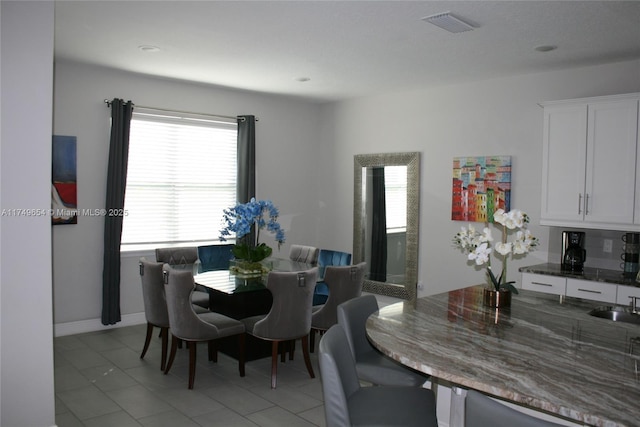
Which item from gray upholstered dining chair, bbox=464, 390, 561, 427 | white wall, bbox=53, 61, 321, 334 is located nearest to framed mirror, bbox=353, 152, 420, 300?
white wall, bbox=53, 61, 321, 334

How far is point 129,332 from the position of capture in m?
5.47

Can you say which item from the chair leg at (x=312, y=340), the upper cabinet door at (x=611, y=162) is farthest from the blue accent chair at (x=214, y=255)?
the upper cabinet door at (x=611, y=162)

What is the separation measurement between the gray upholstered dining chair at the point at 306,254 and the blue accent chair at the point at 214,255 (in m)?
0.72

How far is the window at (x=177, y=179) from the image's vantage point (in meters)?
5.78

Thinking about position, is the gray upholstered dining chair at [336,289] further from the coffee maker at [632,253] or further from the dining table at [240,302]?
the coffee maker at [632,253]

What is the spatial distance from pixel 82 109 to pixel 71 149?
17.6 inches

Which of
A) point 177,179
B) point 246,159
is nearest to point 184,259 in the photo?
point 177,179

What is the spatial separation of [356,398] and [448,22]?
2.72 meters

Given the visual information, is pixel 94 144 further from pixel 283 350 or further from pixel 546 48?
pixel 546 48

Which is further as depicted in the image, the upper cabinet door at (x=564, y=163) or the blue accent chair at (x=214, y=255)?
the blue accent chair at (x=214, y=255)

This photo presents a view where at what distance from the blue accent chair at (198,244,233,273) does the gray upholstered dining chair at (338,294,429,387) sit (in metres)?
2.87

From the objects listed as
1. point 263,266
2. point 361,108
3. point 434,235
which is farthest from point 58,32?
point 434,235

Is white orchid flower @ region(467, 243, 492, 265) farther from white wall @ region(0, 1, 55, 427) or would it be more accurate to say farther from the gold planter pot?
white wall @ region(0, 1, 55, 427)

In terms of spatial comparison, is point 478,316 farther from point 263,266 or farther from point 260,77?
point 260,77
